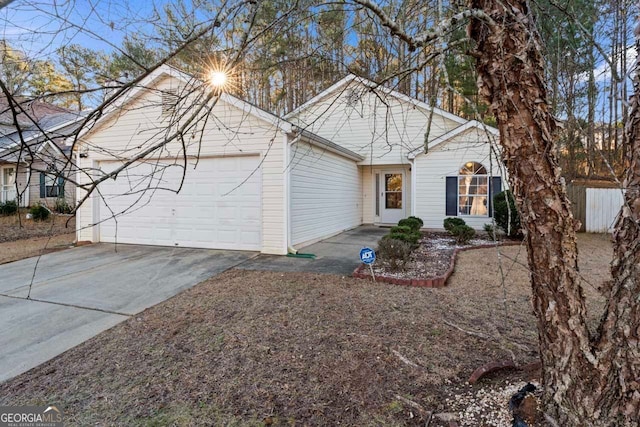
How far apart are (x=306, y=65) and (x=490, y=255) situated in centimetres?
575

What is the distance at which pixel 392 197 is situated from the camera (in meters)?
13.5

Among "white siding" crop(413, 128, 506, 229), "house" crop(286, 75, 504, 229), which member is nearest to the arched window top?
"house" crop(286, 75, 504, 229)

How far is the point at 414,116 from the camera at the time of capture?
12117mm

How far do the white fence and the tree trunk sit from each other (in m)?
11.0

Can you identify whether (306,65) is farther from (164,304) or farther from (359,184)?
(359,184)

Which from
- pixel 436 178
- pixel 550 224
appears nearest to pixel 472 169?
pixel 436 178

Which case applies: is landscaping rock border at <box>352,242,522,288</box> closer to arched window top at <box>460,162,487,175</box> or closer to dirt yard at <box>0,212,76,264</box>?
dirt yard at <box>0,212,76,264</box>

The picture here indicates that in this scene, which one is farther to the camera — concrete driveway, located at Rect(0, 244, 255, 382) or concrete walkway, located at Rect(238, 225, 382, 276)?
concrete walkway, located at Rect(238, 225, 382, 276)

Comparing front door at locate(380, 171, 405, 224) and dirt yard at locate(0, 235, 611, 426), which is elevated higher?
front door at locate(380, 171, 405, 224)

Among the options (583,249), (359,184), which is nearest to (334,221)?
(359,184)

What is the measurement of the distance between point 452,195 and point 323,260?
584 cm

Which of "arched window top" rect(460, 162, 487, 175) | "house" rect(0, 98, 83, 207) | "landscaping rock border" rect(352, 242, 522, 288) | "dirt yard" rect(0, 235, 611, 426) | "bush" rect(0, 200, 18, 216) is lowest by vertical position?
"dirt yard" rect(0, 235, 611, 426)

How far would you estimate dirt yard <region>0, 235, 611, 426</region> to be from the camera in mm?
2305

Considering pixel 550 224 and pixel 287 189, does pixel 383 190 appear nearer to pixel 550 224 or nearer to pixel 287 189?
pixel 287 189
